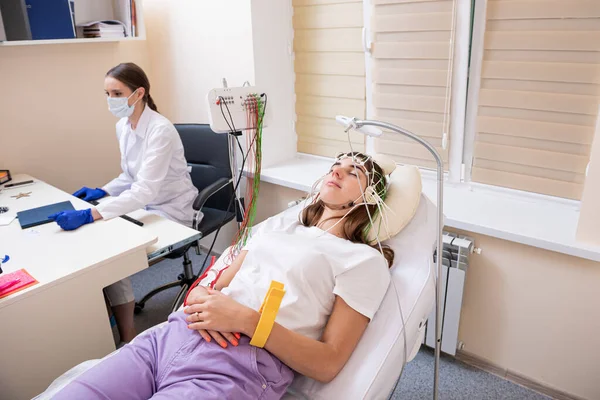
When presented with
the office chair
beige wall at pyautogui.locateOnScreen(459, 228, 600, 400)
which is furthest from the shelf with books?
beige wall at pyautogui.locateOnScreen(459, 228, 600, 400)

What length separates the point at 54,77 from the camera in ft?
8.16

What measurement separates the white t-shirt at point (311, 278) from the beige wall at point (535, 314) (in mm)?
706

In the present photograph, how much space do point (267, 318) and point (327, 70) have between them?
1.63m

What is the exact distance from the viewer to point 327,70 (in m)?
2.39

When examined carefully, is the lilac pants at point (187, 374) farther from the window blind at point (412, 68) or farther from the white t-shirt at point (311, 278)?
the window blind at point (412, 68)

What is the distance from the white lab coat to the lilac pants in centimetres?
84

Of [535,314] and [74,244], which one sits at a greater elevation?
[74,244]

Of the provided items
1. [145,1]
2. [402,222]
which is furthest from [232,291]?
[145,1]

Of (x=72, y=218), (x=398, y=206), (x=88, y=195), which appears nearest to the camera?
(x=398, y=206)

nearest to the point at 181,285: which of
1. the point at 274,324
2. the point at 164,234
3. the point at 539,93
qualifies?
the point at 164,234

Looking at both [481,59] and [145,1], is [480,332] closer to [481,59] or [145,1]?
[481,59]

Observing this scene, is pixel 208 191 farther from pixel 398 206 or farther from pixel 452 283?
pixel 452 283

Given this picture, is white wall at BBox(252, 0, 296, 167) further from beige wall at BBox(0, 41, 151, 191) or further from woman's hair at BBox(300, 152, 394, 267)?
beige wall at BBox(0, 41, 151, 191)

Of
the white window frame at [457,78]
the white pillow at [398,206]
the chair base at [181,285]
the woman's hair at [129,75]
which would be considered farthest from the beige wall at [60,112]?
the white pillow at [398,206]
